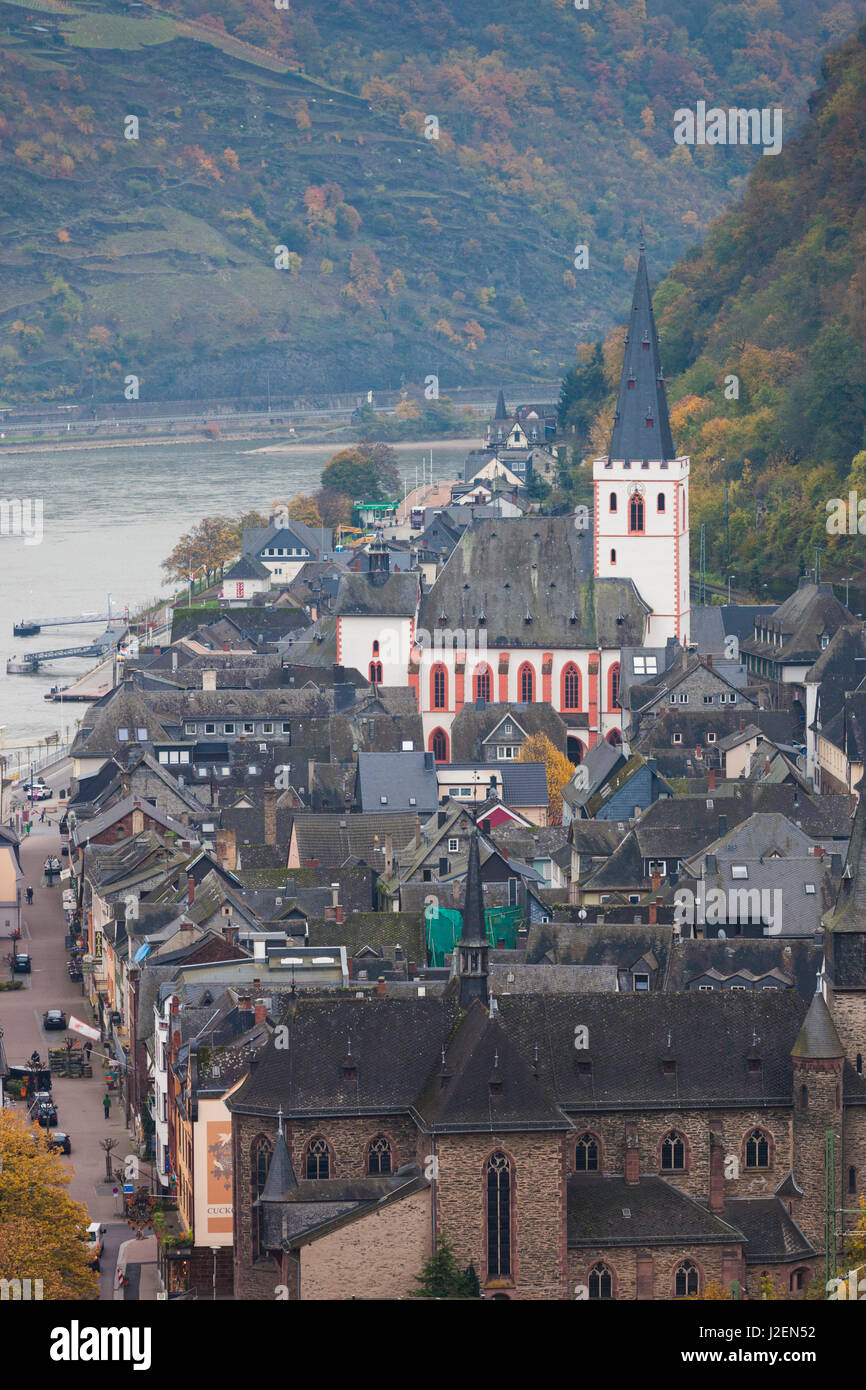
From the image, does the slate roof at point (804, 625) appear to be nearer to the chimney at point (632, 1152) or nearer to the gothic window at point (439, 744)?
the gothic window at point (439, 744)

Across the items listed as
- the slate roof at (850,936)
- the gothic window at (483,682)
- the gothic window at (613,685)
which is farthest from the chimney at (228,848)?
the slate roof at (850,936)

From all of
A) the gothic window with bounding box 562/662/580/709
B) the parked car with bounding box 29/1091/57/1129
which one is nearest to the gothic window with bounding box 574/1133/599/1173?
the parked car with bounding box 29/1091/57/1129

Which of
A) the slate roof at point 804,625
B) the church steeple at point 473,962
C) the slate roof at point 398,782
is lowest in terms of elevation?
the church steeple at point 473,962

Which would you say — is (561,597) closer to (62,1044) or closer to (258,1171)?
(62,1044)

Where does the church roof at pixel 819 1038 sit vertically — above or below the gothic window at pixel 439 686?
below

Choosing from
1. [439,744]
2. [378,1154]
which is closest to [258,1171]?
[378,1154]

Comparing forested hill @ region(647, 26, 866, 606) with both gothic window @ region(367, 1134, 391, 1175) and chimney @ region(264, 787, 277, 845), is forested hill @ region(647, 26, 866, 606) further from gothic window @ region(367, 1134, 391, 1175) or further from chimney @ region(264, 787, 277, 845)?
gothic window @ region(367, 1134, 391, 1175)
